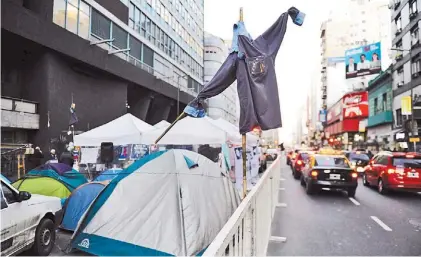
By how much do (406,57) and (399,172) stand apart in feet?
100

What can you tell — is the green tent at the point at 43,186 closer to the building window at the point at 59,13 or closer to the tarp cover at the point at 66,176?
the tarp cover at the point at 66,176

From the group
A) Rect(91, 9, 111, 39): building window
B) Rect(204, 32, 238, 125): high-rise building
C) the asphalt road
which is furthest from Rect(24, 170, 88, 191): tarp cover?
Rect(204, 32, 238, 125): high-rise building

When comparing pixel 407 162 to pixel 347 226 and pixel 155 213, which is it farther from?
pixel 155 213

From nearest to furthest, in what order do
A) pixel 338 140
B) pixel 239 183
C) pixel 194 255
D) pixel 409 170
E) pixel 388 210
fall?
1. pixel 194 255
2. pixel 388 210
3. pixel 409 170
4. pixel 239 183
5. pixel 338 140

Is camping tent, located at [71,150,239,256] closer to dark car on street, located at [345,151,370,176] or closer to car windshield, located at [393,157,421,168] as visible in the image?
car windshield, located at [393,157,421,168]

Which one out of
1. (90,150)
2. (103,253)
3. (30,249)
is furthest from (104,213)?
(90,150)

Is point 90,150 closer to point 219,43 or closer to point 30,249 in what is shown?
point 30,249

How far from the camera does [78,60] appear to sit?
73.5 ft

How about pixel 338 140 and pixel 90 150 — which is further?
pixel 338 140

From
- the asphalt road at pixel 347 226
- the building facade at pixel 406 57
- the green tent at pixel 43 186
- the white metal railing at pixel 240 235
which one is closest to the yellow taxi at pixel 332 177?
the asphalt road at pixel 347 226

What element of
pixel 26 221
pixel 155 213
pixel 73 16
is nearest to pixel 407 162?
pixel 155 213

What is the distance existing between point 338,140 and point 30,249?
76534 mm

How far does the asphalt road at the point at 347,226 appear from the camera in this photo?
6203 millimetres

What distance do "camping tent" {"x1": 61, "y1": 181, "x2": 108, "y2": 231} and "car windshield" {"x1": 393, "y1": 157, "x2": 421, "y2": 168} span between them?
11039 mm
